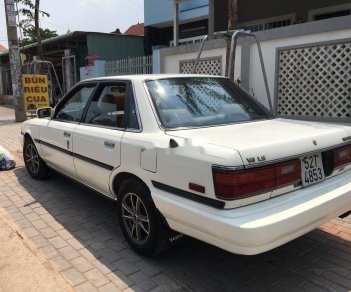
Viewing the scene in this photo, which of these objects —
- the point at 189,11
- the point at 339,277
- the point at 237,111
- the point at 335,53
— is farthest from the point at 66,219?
the point at 189,11

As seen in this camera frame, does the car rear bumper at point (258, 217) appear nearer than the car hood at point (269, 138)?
Yes

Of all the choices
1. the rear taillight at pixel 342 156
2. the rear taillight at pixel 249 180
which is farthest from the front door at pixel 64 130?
the rear taillight at pixel 342 156

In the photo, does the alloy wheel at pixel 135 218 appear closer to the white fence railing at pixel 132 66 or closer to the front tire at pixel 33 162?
the front tire at pixel 33 162

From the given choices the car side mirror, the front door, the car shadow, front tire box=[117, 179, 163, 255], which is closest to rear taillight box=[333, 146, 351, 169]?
the car shadow

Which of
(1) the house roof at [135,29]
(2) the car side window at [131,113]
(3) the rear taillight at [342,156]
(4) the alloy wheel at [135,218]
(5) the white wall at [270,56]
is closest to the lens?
(3) the rear taillight at [342,156]

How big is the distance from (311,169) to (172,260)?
143cm

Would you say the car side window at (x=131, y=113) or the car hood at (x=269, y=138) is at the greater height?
the car side window at (x=131, y=113)

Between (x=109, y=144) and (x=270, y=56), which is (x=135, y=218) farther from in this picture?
(x=270, y=56)

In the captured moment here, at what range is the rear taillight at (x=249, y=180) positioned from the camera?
8.18 feet

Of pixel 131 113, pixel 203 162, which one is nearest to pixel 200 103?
pixel 131 113

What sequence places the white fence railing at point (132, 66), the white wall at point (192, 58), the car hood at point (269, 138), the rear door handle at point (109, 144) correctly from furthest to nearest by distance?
the white fence railing at point (132, 66) < the white wall at point (192, 58) < the rear door handle at point (109, 144) < the car hood at point (269, 138)

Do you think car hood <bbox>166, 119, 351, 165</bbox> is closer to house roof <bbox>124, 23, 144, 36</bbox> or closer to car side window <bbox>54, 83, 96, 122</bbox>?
car side window <bbox>54, 83, 96, 122</bbox>

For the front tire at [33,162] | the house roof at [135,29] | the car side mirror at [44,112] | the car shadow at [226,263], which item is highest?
the house roof at [135,29]

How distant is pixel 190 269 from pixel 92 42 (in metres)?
15.1
